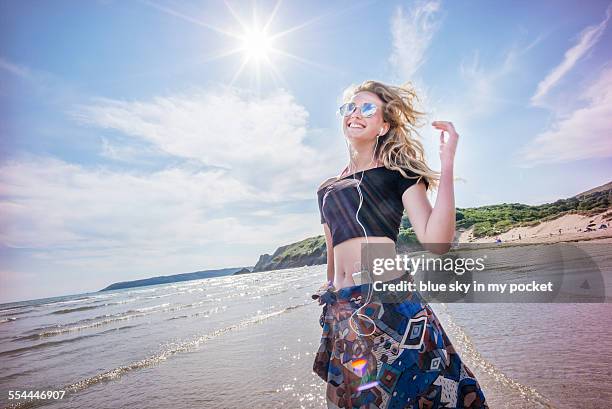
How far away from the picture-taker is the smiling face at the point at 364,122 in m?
2.66

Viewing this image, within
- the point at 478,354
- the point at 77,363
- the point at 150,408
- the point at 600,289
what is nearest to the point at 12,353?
the point at 77,363

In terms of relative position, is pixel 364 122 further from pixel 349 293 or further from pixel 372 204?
pixel 349 293

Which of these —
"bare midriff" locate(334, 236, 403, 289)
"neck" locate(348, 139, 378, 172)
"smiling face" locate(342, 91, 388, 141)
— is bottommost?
"bare midriff" locate(334, 236, 403, 289)

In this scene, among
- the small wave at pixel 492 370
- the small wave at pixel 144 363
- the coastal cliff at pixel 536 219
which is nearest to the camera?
the small wave at pixel 492 370

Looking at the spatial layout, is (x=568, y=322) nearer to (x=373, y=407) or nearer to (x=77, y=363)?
(x=373, y=407)

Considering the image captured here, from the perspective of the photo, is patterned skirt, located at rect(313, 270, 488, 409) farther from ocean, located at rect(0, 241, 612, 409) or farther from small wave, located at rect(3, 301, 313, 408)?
small wave, located at rect(3, 301, 313, 408)

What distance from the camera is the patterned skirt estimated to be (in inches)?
67.6

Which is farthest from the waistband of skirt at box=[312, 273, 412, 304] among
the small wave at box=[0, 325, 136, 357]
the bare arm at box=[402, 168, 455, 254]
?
the small wave at box=[0, 325, 136, 357]

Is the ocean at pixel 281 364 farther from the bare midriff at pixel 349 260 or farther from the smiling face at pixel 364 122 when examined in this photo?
the smiling face at pixel 364 122

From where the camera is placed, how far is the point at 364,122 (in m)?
2.67

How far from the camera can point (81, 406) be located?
6160 mm

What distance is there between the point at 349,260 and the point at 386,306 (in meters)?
0.44

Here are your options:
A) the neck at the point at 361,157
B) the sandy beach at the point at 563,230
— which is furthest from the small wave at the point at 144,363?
the sandy beach at the point at 563,230

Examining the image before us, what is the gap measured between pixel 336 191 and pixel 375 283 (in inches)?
29.2
